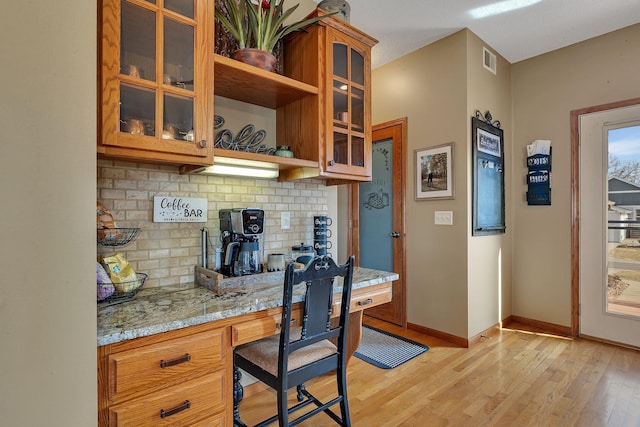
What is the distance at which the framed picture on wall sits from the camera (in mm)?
3076

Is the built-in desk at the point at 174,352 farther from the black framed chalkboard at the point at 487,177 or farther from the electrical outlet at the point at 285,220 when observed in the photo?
the black framed chalkboard at the point at 487,177

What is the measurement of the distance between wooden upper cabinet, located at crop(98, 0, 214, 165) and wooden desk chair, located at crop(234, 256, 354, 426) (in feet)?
2.44

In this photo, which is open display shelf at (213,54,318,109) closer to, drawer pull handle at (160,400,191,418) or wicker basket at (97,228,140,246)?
wicker basket at (97,228,140,246)

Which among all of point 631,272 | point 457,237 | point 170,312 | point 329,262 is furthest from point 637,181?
point 170,312

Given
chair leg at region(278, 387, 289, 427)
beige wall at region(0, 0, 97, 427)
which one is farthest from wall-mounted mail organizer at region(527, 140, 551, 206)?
beige wall at region(0, 0, 97, 427)

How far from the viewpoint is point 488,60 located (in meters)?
3.22

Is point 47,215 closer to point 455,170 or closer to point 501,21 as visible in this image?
point 455,170

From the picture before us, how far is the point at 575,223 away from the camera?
3.13m

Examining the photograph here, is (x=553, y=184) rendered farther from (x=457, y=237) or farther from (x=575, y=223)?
(x=457, y=237)

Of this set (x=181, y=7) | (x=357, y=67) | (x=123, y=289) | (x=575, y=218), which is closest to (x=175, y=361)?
(x=123, y=289)

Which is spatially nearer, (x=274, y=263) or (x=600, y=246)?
(x=274, y=263)

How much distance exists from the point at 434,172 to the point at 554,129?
1.30m

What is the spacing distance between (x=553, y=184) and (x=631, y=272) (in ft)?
3.22

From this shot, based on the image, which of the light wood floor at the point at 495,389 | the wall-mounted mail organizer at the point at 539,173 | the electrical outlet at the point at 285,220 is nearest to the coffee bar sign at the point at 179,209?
the electrical outlet at the point at 285,220
